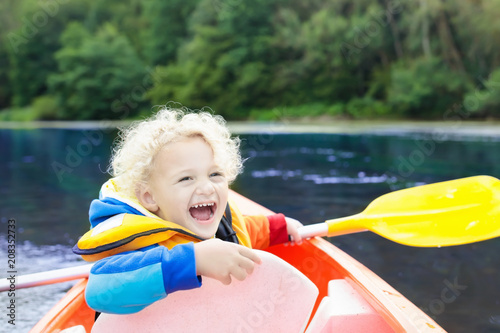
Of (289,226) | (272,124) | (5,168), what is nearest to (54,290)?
(289,226)

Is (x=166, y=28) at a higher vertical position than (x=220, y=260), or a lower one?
higher

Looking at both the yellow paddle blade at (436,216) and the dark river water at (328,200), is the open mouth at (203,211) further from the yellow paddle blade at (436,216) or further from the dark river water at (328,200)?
the dark river water at (328,200)

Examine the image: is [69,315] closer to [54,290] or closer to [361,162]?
[54,290]

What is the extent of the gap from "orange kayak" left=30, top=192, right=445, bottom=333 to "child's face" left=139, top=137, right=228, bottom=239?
1.44 feet

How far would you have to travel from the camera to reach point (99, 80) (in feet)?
78.8

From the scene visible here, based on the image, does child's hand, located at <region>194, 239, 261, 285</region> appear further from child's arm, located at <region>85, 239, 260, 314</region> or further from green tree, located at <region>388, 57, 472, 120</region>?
green tree, located at <region>388, 57, 472, 120</region>

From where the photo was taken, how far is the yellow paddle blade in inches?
81.6

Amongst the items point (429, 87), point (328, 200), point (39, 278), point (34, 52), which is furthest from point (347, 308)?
point (34, 52)

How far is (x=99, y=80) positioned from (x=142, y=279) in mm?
24333

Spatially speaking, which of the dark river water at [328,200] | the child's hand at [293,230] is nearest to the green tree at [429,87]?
the dark river water at [328,200]

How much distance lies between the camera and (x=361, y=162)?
790 centimetres

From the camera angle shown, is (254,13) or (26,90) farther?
(26,90)

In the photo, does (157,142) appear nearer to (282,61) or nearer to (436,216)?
(436,216)

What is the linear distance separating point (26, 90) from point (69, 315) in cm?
3116
